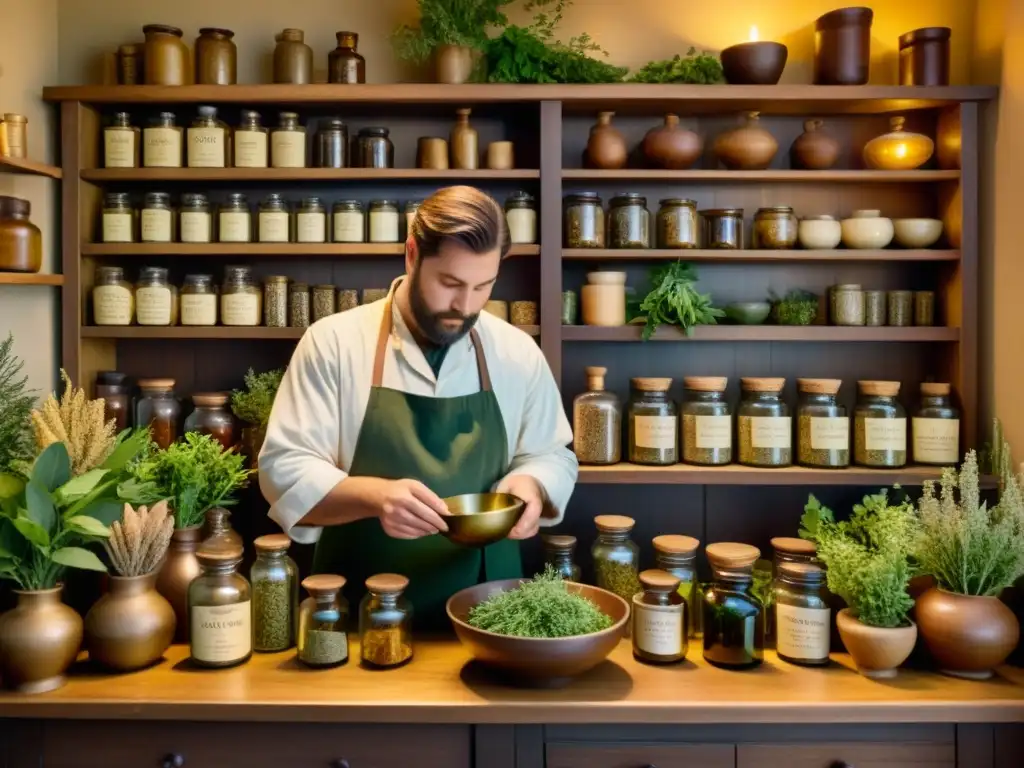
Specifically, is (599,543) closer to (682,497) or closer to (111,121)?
(682,497)

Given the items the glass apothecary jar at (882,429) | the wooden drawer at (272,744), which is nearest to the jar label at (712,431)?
the glass apothecary jar at (882,429)

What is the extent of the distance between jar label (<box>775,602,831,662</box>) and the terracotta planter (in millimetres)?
41

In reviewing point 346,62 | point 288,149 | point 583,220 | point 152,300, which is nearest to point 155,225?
point 152,300

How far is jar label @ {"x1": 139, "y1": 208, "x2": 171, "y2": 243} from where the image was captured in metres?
2.44

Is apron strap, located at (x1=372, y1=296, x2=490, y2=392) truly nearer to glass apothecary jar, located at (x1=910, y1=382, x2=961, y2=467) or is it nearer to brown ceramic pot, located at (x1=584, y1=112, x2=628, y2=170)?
brown ceramic pot, located at (x1=584, y1=112, x2=628, y2=170)

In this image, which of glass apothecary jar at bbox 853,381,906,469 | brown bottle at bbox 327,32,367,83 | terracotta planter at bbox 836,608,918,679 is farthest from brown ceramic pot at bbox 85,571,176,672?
glass apothecary jar at bbox 853,381,906,469

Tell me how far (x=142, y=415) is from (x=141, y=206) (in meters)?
0.65

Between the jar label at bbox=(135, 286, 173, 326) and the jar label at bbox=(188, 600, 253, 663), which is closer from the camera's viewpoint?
the jar label at bbox=(188, 600, 253, 663)

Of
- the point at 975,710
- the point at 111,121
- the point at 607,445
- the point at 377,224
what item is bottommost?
the point at 975,710

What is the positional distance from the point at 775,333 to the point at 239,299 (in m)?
1.52

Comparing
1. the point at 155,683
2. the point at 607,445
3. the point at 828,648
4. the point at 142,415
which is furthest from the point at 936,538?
the point at 142,415

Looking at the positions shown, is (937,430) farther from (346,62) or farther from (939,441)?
(346,62)

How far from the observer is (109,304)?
243cm

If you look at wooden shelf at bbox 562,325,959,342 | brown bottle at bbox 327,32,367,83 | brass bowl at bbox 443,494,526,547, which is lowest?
brass bowl at bbox 443,494,526,547
